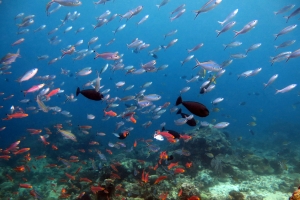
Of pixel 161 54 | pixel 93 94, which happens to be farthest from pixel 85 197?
pixel 161 54

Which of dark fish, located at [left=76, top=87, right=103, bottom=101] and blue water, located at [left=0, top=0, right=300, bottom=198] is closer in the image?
dark fish, located at [left=76, top=87, right=103, bottom=101]

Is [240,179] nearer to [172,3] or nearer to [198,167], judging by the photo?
[198,167]

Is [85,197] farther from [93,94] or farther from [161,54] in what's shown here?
[161,54]

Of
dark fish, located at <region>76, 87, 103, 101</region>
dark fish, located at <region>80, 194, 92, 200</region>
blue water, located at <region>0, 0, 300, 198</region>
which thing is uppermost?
dark fish, located at <region>76, 87, 103, 101</region>

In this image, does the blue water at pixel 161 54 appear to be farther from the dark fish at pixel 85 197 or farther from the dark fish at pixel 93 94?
the dark fish at pixel 93 94

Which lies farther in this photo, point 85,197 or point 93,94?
point 85,197

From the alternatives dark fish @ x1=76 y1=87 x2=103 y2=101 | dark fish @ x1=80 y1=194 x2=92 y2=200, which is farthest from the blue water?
dark fish @ x1=76 y1=87 x2=103 y2=101

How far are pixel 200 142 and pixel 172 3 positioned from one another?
59329 mm

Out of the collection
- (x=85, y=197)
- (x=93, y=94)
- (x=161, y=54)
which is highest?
(x=93, y=94)

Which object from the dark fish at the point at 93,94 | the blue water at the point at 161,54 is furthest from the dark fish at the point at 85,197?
the blue water at the point at 161,54

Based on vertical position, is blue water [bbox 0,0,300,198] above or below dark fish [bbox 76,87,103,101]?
below

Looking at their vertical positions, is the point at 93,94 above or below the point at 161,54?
above

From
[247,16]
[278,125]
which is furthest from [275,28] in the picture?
[278,125]

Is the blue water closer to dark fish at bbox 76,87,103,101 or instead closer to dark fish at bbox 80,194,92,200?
dark fish at bbox 80,194,92,200
